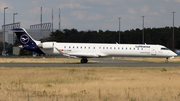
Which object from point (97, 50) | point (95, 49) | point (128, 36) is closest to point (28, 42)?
point (95, 49)

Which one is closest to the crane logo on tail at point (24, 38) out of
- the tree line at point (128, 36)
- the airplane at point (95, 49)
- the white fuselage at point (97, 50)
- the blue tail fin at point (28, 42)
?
the blue tail fin at point (28, 42)

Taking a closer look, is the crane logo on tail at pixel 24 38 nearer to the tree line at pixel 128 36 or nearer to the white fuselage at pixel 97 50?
the white fuselage at pixel 97 50

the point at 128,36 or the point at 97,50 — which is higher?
the point at 128,36

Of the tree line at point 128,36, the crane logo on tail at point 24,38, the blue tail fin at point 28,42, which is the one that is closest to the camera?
the blue tail fin at point 28,42

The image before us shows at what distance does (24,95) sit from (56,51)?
26358mm

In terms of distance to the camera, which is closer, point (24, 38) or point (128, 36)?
point (24, 38)

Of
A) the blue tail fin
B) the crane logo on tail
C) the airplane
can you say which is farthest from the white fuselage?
the crane logo on tail

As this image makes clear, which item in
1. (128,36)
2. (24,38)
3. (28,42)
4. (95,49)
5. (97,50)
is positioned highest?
(128,36)

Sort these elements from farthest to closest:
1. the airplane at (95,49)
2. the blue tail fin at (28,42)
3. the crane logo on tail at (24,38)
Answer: the crane logo on tail at (24,38), the blue tail fin at (28,42), the airplane at (95,49)

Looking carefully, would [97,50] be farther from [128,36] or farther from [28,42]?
[128,36]

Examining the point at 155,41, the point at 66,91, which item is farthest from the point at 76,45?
the point at 155,41

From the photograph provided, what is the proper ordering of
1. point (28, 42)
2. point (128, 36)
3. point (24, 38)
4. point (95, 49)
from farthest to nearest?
point (128, 36) → point (24, 38) → point (28, 42) → point (95, 49)

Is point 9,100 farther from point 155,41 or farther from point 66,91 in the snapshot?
point 155,41

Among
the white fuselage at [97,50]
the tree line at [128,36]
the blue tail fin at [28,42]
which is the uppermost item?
the tree line at [128,36]
